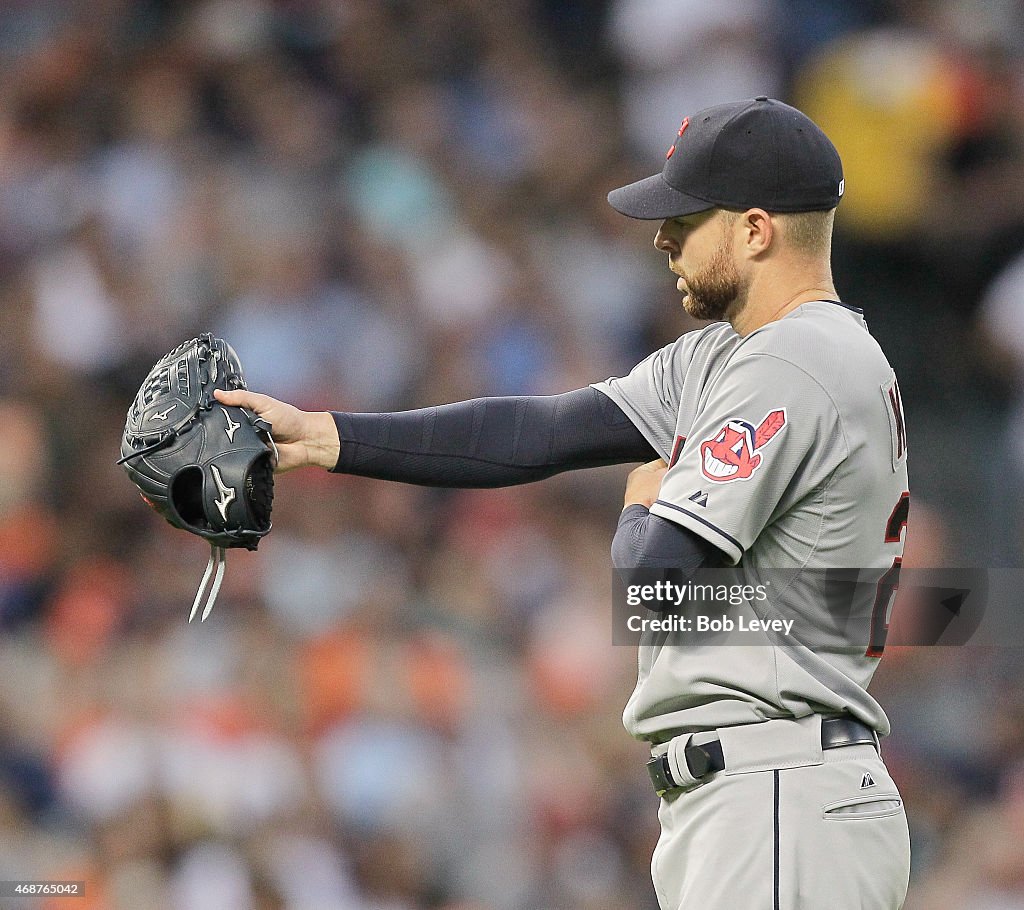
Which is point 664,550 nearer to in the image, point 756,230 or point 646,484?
point 646,484

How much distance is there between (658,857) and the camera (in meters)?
2.08

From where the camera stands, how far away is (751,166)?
2.05 meters

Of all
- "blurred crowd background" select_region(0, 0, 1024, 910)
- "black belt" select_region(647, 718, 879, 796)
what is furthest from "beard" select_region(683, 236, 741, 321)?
"blurred crowd background" select_region(0, 0, 1024, 910)

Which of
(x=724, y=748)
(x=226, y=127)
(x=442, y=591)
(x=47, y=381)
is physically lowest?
(x=724, y=748)

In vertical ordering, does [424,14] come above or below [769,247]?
above

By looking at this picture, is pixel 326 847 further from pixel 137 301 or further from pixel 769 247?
pixel 769 247

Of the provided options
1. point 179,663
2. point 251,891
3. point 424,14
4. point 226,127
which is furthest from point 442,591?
point 424,14

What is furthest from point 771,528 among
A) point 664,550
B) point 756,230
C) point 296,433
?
point 296,433

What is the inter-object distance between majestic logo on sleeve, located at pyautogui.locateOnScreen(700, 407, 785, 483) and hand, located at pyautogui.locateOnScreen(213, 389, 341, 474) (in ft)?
2.13

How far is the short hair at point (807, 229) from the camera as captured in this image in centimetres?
207

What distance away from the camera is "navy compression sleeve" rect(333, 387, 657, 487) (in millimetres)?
2357

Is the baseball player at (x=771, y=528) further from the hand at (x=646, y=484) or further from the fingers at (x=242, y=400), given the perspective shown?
the fingers at (x=242, y=400)

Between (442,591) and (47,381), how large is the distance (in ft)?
5.23

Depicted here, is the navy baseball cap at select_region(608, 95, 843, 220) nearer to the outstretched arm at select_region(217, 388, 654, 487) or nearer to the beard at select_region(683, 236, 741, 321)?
the beard at select_region(683, 236, 741, 321)
